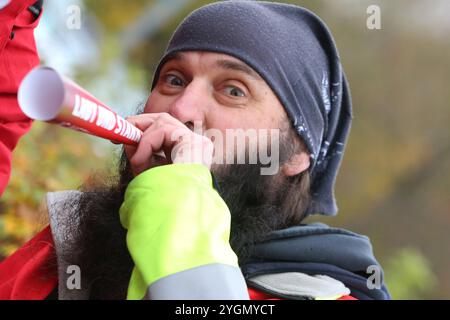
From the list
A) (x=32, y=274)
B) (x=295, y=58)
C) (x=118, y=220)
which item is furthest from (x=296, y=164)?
(x=32, y=274)

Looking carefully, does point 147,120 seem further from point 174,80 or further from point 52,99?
point 52,99

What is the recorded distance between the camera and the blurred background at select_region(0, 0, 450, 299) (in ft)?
25.6

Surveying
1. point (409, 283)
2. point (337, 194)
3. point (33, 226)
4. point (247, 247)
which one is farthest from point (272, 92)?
point (337, 194)

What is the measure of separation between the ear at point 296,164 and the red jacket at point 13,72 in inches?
37.7

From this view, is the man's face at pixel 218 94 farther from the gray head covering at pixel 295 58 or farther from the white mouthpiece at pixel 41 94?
the white mouthpiece at pixel 41 94

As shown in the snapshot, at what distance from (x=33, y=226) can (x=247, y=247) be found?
1370 millimetres

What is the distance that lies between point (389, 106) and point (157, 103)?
793 cm

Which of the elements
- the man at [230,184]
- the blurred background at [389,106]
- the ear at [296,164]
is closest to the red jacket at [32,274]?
the man at [230,184]

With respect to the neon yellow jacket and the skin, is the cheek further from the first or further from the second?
the neon yellow jacket

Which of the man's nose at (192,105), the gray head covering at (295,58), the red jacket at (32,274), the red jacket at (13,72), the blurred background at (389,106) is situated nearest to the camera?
the red jacket at (32,274)

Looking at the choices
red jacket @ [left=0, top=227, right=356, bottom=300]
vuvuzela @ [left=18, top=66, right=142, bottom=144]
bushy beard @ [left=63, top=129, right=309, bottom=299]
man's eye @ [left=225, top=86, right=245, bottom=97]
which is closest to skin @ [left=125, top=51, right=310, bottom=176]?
man's eye @ [left=225, top=86, right=245, bottom=97]

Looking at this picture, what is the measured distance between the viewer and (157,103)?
2445 mm

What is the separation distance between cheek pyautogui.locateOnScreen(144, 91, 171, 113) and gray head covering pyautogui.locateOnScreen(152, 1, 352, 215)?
0.18m

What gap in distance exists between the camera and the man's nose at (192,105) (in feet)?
7.50
